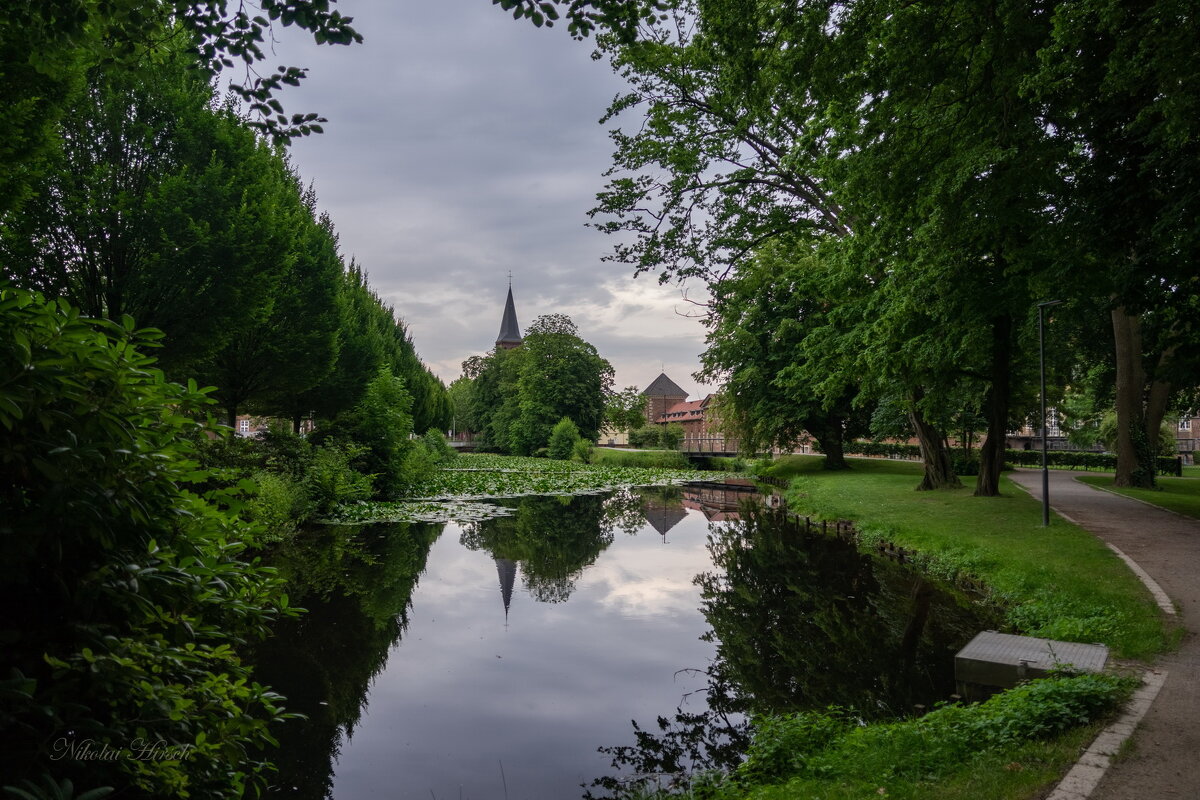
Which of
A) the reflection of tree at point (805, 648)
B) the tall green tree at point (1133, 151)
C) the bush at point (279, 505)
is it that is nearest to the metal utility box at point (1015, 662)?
the reflection of tree at point (805, 648)

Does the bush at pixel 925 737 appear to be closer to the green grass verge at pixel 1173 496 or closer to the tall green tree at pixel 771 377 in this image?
the green grass verge at pixel 1173 496

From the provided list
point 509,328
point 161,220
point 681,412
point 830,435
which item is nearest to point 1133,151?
point 161,220

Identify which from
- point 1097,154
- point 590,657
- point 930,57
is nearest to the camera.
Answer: point 590,657

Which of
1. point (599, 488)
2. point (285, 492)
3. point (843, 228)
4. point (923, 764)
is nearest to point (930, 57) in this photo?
point (843, 228)

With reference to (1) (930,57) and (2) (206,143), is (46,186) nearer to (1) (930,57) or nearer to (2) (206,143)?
(2) (206,143)

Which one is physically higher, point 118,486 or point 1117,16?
point 1117,16

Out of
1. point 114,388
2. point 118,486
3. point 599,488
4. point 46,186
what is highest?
point 46,186

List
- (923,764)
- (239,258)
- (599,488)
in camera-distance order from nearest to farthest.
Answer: (923,764) < (239,258) < (599,488)

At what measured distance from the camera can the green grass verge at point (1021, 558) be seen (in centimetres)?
786

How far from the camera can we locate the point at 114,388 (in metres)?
2.29

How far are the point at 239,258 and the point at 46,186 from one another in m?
3.29

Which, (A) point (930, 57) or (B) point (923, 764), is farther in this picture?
(A) point (930, 57)

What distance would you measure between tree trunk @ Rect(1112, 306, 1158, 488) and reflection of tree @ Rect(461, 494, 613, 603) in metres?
16.6

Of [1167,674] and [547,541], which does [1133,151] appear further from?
[547,541]
